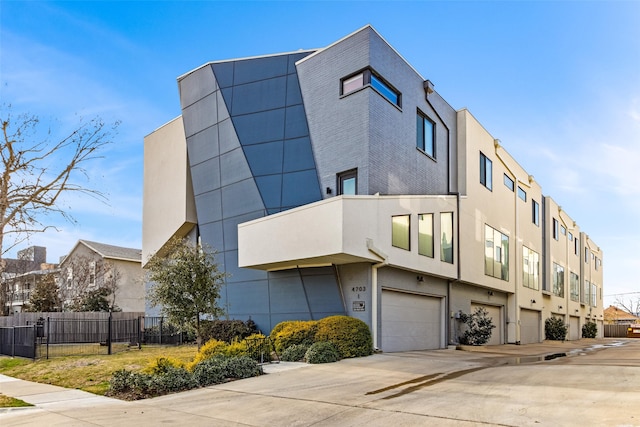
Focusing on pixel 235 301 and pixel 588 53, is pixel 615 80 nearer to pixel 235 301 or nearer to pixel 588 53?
pixel 588 53

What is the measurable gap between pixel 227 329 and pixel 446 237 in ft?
33.4

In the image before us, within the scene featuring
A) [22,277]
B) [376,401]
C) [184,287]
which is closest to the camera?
[376,401]

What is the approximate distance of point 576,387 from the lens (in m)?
10.7

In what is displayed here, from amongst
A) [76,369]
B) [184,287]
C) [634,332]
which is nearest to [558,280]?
[634,332]

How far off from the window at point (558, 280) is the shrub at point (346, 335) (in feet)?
88.5

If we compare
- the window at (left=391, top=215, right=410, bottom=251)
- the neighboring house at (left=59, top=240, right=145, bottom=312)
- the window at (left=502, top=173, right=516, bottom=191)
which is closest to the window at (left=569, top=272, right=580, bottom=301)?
the window at (left=502, top=173, right=516, bottom=191)

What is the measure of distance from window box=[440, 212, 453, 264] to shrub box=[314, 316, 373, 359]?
6.34m

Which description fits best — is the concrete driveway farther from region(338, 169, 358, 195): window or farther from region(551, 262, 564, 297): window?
region(551, 262, 564, 297): window

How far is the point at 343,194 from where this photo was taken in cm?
1931

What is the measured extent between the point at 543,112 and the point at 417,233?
783 centimetres

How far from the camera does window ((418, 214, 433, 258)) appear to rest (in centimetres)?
2061

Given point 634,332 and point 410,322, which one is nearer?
point 410,322

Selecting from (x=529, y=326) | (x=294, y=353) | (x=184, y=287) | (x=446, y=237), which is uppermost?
(x=446, y=237)

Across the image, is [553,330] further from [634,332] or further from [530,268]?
[634,332]
